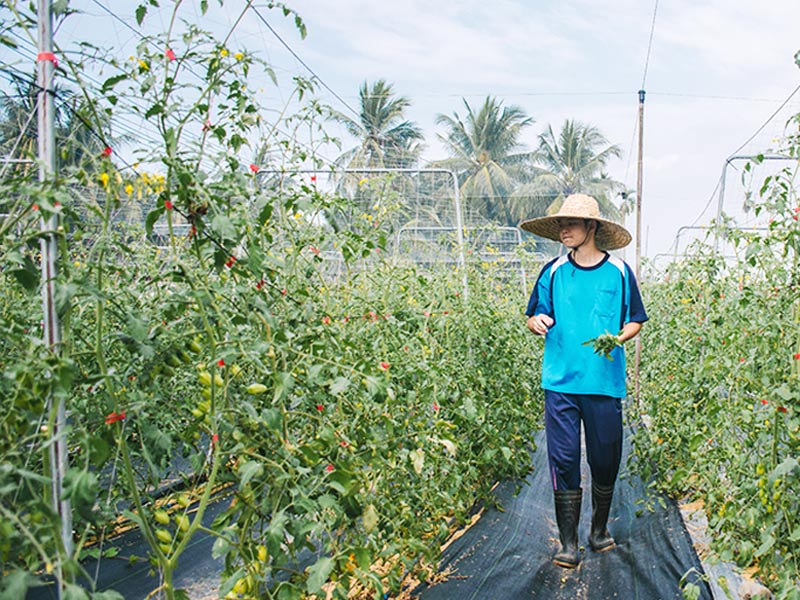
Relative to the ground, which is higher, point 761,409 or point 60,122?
point 60,122

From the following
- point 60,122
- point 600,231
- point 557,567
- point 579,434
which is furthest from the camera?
point 600,231

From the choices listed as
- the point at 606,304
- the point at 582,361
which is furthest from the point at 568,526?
the point at 606,304

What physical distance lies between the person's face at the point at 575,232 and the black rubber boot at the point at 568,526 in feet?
3.56

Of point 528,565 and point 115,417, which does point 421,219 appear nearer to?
point 528,565

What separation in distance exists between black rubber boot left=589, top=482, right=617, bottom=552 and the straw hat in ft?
3.82

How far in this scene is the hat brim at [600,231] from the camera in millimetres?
3621

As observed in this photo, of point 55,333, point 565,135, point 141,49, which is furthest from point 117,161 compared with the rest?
point 565,135

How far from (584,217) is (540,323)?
20.1 inches

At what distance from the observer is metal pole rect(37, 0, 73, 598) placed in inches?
56.7

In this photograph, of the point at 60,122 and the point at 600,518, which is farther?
the point at 600,518

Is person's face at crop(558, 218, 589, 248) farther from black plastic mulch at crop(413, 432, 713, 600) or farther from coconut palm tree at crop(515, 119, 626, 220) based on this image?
coconut palm tree at crop(515, 119, 626, 220)

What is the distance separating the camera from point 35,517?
49.6 inches

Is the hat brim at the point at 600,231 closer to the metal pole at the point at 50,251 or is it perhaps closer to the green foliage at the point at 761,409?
the green foliage at the point at 761,409

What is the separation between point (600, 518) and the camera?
345 cm
